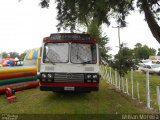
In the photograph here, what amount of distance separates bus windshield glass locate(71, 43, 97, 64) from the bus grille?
2.09 feet

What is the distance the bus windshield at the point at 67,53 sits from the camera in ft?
44.5

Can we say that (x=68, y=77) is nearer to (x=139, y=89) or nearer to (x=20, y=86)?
(x=20, y=86)

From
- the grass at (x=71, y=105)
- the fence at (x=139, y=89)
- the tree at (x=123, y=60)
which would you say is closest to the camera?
the grass at (x=71, y=105)

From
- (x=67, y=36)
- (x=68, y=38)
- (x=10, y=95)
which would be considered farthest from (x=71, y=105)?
(x=10, y=95)

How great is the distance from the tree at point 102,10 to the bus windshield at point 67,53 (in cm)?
110

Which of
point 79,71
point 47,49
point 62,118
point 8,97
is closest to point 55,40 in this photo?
point 47,49

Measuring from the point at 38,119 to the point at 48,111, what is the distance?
1.49 meters

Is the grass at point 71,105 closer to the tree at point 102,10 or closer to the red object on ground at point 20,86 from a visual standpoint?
the red object on ground at point 20,86

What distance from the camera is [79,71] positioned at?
44.0 ft

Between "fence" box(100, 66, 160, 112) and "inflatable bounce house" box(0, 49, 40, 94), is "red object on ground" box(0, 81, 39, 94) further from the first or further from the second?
"fence" box(100, 66, 160, 112)

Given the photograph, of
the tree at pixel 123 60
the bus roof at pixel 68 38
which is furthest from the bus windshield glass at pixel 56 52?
the tree at pixel 123 60

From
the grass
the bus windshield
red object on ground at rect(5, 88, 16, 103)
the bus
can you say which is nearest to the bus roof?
the bus

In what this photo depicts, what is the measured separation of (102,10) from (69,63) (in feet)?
15.6

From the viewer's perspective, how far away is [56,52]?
13.6m
